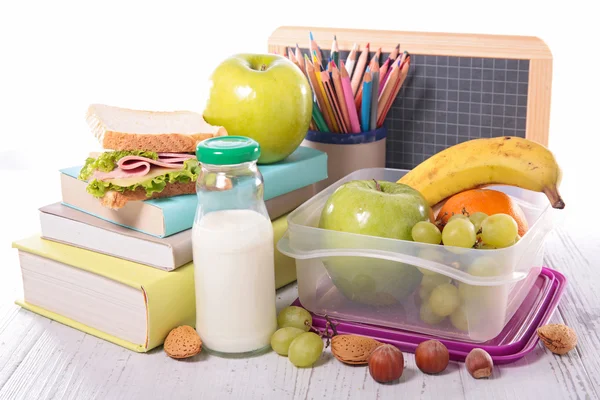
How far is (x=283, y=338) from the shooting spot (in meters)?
0.86

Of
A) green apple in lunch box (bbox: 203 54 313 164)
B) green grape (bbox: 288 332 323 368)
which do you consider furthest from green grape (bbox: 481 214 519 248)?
green apple in lunch box (bbox: 203 54 313 164)

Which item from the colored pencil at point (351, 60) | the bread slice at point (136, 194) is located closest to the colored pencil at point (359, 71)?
the colored pencil at point (351, 60)

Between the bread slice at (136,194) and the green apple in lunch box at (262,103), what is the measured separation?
0.14m

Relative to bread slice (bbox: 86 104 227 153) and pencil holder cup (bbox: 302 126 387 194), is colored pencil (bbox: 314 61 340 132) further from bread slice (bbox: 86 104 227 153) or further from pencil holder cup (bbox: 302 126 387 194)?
bread slice (bbox: 86 104 227 153)

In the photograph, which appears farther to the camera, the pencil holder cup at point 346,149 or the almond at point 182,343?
the pencil holder cup at point 346,149

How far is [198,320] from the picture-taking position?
878 mm

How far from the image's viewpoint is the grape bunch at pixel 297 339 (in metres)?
0.83

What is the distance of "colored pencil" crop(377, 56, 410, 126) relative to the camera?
1.22m

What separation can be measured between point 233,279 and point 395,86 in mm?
521

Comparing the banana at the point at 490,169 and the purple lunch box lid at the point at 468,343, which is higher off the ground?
the banana at the point at 490,169

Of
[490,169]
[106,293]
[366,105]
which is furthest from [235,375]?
[366,105]

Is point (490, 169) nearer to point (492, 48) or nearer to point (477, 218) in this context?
point (477, 218)

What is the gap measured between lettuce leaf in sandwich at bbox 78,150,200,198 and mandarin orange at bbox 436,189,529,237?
0.30 metres

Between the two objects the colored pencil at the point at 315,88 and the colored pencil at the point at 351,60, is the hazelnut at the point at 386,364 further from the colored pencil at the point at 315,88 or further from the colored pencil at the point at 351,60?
the colored pencil at the point at 351,60
